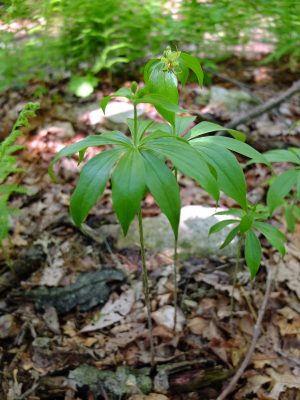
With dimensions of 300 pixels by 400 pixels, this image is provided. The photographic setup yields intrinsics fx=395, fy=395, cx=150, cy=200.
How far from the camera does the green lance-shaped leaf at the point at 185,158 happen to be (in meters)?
1.20

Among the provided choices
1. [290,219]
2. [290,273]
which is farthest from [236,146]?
[290,273]

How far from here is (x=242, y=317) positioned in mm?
2375

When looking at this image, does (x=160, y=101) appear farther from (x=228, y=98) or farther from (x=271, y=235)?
(x=228, y=98)

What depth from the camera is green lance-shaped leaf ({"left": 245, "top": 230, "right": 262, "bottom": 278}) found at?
179 centimetres

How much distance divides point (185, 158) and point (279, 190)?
0.83 meters

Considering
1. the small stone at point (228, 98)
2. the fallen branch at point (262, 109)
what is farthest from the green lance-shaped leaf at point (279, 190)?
the small stone at point (228, 98)

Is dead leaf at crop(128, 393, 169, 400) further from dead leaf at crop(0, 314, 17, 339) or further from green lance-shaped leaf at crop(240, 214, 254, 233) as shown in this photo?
green lance-shaped leaf at crop(240, 214, 254, 233)

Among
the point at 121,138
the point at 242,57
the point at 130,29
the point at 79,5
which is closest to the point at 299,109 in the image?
the point at 242,57

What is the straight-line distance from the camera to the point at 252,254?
1.81 metres

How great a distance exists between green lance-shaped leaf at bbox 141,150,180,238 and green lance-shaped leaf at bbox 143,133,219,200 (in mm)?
47

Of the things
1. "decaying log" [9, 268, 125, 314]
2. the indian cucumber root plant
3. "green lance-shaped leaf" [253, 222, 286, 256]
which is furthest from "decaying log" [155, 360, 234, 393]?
the indian cucumber root plant

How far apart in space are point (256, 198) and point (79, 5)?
259 cm

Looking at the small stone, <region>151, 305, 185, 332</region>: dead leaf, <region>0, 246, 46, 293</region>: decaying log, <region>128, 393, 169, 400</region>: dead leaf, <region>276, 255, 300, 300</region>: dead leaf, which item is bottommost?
<region>128, 393, 169, 400</region>: dead leaf

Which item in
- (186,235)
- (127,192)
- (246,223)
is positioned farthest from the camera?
(186,235)
